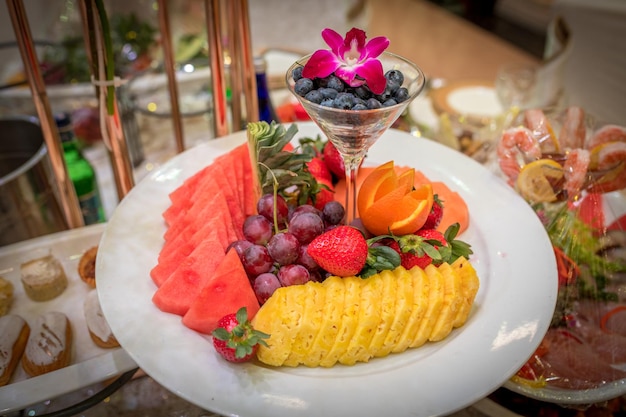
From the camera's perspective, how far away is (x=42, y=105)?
869mm

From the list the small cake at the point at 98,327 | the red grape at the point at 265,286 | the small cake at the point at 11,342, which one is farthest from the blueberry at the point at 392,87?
the small cake at the point at 11,342

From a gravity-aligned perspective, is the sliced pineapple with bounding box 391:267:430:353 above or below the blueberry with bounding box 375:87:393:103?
below

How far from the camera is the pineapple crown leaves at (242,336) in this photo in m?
0.62

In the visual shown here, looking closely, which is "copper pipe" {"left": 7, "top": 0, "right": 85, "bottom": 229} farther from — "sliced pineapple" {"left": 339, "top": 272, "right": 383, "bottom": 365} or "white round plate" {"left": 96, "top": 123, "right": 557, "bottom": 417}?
"sliced pineapple" {"left": 339, "top": 272, "right": 383, "bottom": 365}

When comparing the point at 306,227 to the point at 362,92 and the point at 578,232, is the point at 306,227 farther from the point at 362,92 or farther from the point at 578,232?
the point at 578,232

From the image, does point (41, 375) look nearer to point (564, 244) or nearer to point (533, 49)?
point (564, 244)

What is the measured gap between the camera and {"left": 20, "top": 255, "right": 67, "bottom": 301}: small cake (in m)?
0.88

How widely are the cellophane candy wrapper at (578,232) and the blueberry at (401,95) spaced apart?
0.35 m

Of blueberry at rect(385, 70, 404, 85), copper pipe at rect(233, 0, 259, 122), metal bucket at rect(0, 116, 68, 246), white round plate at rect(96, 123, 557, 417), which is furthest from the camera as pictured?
metal bucket at rect(0, 116, 68, 246)

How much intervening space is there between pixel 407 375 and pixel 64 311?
63 cm

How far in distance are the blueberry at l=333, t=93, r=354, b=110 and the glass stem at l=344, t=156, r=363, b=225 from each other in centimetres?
13

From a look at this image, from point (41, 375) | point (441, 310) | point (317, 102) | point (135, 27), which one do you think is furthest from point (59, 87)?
point (441, 310)

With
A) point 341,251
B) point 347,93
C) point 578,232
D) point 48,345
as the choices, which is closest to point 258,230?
point 341,251

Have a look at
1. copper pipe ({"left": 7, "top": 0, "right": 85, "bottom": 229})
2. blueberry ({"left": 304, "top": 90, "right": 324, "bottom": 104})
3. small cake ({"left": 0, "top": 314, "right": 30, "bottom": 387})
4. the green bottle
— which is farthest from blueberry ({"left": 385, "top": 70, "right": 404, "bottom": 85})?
the green bottle
